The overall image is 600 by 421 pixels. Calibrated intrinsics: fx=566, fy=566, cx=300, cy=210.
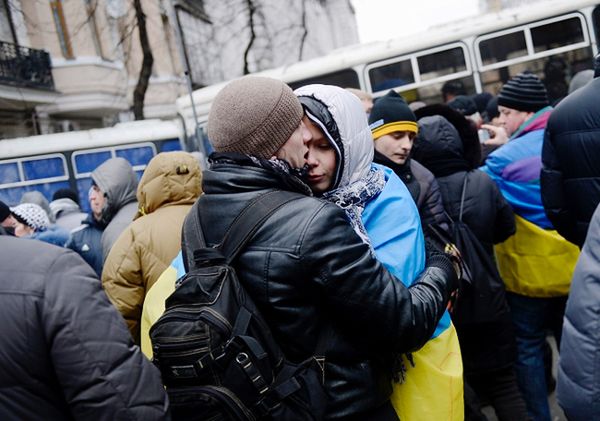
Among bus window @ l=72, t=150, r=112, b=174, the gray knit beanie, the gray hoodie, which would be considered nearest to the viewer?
the gray knit beanie

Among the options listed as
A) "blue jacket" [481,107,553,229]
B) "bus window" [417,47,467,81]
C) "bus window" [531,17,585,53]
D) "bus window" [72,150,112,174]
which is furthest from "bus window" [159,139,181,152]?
"blue jacket" [481,107,553,229]

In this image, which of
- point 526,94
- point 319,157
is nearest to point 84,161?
point 526,94

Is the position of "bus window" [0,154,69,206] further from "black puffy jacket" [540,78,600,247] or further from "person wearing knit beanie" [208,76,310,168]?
"person wearing knit beanie" [208,76,310,168]

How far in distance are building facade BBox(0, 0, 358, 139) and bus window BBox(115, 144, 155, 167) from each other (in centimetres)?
263

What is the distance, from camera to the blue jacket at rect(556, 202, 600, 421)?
1482 mm

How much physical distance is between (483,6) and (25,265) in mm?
77006

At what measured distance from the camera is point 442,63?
954 cm

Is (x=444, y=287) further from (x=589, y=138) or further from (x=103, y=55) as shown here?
(x=103, y=55)

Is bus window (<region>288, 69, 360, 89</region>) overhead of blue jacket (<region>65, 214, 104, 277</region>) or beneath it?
overhead

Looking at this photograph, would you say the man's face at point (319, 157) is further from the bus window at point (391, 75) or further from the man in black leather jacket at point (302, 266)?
the bus window at point (391, 75)

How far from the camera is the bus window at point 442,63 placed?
9.49m

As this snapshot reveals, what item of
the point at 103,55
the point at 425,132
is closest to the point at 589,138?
the point at 425,132

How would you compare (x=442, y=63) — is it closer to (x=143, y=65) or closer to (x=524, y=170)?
(x=524, y=170)

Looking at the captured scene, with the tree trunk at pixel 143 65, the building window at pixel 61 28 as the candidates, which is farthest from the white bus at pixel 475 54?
the building window at pixel 61 28
